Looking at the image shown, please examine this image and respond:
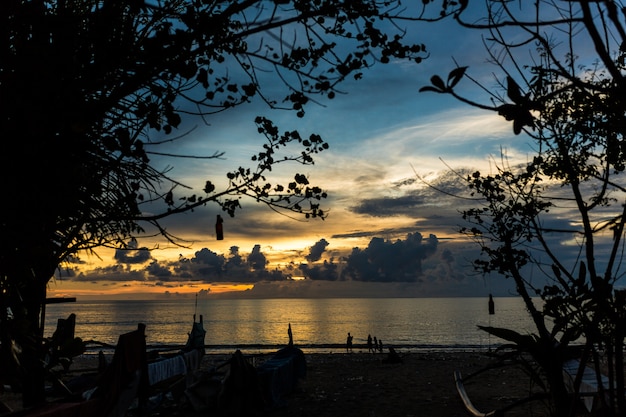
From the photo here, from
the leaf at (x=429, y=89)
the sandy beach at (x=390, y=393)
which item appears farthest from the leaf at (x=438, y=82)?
the sandy beach at (x=390, y=393)

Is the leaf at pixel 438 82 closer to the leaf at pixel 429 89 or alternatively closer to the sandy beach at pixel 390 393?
the leaf at pixel 429 89

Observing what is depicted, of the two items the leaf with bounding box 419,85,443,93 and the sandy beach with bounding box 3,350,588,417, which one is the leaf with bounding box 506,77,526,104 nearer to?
the leaf with bounding box 419,85,443,93

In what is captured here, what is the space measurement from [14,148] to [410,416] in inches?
497

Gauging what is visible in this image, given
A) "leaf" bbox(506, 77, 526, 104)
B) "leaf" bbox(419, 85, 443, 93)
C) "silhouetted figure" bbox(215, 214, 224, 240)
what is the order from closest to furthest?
"leaf" bbox(419, 85, 443, 93), "leaf" bbox(506, 77, 526, 104), "silhouetted figure" bbox(215, 214, 224, 240)

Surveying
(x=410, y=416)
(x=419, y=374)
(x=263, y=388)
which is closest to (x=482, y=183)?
(x=410, y=416)

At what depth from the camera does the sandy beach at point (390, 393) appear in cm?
1491

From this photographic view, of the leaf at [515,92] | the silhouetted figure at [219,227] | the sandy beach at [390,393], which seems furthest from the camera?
the sandy beach at [390,393]

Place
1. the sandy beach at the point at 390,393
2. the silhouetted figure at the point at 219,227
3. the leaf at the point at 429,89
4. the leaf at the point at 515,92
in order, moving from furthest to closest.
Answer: the sandy beach at the point at 390,393 < the silhouetted figure at the point at 219,227 < the leaf at the point at 515,92 < the leaf at the point at 429,89

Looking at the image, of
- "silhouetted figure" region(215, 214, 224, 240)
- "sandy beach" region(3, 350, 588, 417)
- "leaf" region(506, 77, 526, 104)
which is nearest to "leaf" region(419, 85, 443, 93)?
"leaf" region(506, 77, 526, 104)

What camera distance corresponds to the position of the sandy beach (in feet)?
48.9

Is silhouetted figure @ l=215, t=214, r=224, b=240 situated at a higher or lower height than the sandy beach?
higher

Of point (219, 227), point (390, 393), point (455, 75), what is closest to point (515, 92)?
point (455, 75)

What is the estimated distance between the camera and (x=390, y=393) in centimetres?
1859

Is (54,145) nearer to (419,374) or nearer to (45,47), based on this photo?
(45,47)
